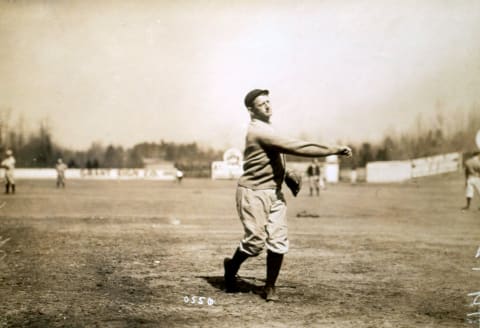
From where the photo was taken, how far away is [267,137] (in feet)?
15.0

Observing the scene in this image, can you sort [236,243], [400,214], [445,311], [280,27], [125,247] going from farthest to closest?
[400,214] < [280,27] < [236,243] < [125,247] < [445,311]

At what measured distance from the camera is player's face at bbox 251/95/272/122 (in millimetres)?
4723

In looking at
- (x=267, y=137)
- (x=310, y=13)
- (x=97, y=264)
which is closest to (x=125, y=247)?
(x=97, y=264)

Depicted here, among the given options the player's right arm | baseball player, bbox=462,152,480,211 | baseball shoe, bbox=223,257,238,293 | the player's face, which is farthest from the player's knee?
baseball player, bbox=462,152,480,211

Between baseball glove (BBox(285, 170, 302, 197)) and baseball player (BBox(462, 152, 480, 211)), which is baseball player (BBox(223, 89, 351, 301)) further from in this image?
baseball player (BBox(462, 152, 480, 211))

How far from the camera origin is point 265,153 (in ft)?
15.2

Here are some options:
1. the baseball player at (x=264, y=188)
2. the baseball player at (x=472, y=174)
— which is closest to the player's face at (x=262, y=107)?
the baseball player at (x=264, y=188)

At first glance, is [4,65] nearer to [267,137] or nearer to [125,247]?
[125,247]

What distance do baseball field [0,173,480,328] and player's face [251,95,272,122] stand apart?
160 centimetres

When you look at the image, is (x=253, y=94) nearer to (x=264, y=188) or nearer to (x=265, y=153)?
(x=265, y=153)

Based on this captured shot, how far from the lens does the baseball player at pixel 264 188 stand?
4.45 metres

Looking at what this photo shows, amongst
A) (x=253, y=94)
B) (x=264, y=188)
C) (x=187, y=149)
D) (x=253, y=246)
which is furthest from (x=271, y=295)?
(x=187, y=149)

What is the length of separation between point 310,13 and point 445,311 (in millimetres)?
6404

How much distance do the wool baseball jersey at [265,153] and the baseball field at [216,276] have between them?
101 cm
